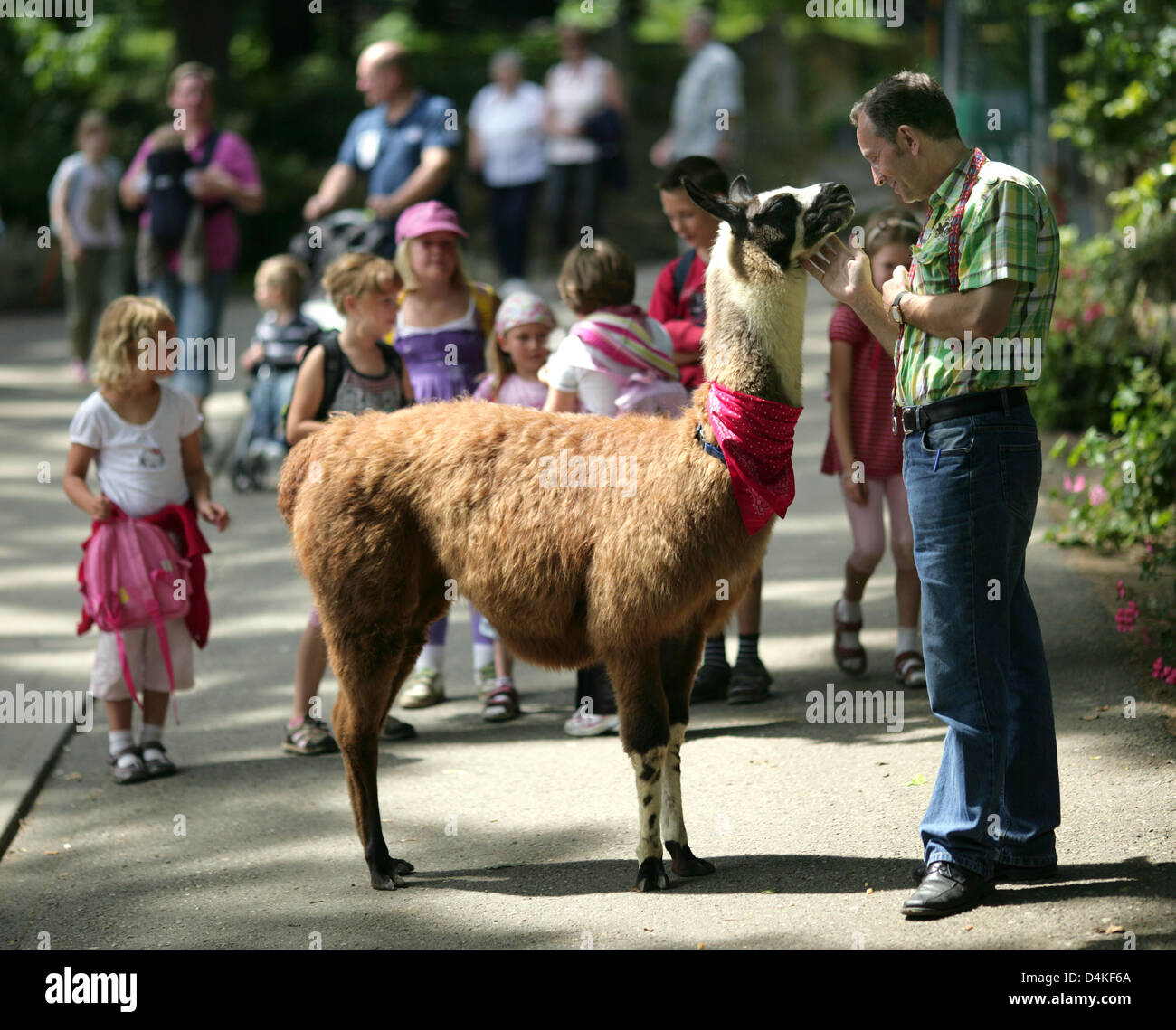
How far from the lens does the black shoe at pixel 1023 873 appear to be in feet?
14.6

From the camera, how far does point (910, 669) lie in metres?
6.54

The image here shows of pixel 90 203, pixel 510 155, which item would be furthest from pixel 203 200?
pixel 510 155

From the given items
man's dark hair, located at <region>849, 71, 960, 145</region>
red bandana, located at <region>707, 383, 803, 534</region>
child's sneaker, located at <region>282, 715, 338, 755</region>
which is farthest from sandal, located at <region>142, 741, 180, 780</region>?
man's dark hair, located at <region>849, 71, 960, 145</region>

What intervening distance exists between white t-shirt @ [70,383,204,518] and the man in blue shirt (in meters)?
3.32

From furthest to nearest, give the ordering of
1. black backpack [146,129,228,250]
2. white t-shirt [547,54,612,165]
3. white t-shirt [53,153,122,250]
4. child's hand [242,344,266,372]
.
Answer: white t-shirt [547,54,612,165] → white t-shirt [53,153,122,250] → black backpack [146,129,228,250] → child's hand [242,344,266,372]

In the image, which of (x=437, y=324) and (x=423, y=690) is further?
(x=423, y=690)

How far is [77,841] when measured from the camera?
18.0 ft

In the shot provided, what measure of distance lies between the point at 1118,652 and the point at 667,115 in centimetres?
1846

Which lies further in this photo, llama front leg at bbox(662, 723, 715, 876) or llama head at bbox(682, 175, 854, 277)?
llama front leg at bbox(662, 723, 715, 876)

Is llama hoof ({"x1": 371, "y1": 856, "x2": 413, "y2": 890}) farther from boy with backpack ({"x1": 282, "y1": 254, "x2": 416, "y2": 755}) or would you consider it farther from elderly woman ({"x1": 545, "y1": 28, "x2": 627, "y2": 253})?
elderly woman ({"x1": 545, "y1": 28, "x2": 627, "y2": 253})

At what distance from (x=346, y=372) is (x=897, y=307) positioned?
2763 millimetres

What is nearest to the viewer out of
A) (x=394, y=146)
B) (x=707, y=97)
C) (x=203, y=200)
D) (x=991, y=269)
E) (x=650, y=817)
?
(x=991, y=269)

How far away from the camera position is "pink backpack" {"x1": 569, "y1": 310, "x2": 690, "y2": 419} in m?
5.84

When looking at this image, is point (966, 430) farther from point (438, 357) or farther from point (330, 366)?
point (438, 357)
